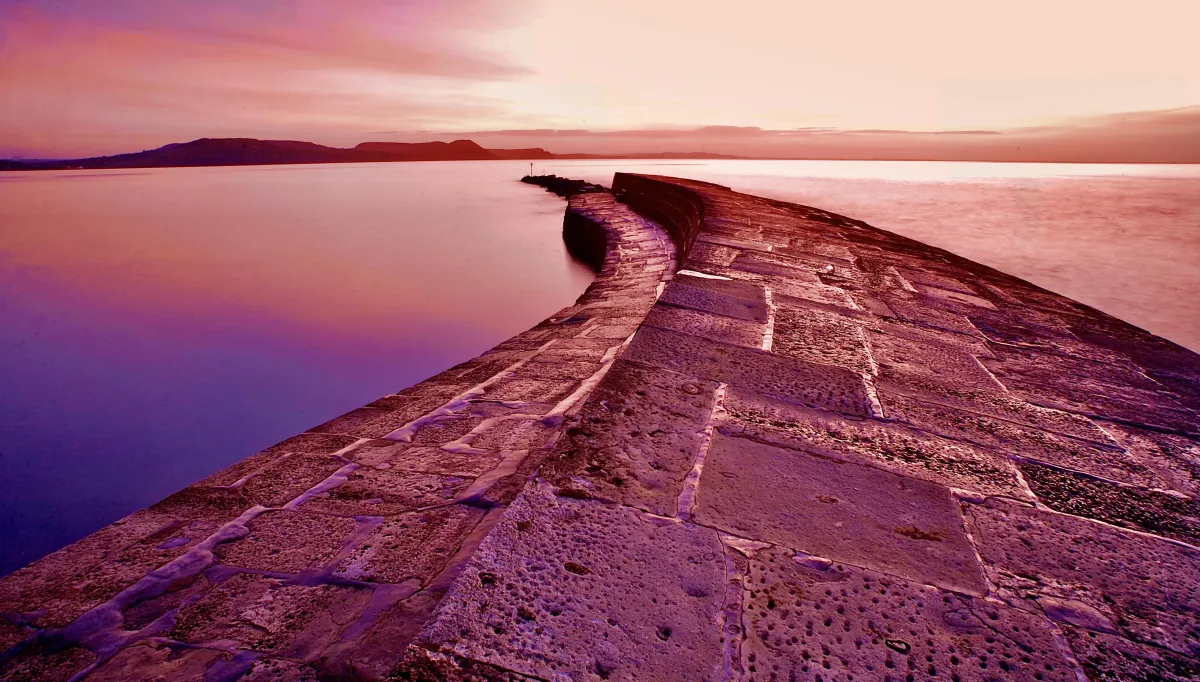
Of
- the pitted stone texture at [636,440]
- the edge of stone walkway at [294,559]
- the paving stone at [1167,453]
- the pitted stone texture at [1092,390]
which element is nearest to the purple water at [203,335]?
the edge of stone walkway at [294,559]

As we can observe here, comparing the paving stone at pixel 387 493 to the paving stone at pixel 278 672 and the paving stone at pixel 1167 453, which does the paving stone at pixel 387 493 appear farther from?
the paving stone at pixel 1167 453

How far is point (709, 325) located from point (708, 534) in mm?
1667

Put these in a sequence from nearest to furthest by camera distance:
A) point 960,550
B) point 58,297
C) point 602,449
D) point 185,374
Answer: point 960,550 < point 602,449 < point 185,374 < point 58,297

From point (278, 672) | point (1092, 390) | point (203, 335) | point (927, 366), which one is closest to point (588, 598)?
point (278, 672)

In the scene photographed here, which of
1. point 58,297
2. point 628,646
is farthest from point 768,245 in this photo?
point 58,297

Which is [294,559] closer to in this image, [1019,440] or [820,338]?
[820,338]

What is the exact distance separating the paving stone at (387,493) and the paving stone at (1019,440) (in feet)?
6.71

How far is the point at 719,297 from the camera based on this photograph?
139 inches

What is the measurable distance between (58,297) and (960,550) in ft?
50.6

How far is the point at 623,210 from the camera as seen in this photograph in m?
17.4

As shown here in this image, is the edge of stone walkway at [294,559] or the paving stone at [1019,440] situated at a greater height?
the paving stone at [1019,440]

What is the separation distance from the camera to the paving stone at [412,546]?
195 centimetres

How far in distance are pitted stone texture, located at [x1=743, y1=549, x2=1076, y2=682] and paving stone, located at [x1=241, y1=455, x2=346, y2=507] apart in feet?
7.85

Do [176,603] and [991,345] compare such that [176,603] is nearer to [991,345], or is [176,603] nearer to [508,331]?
[991,345]
